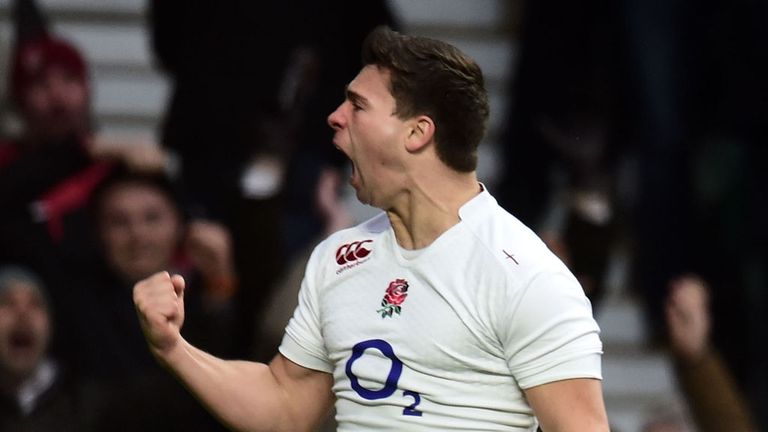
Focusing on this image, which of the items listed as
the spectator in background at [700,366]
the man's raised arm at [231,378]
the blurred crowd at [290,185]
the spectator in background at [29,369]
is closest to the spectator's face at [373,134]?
the man's raised arm at [231,378]

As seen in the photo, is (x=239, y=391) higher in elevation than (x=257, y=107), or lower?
higher

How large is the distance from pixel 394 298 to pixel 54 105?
2.62 meters

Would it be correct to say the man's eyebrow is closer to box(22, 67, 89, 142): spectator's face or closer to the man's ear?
the man's ear

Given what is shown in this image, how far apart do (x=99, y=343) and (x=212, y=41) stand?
1186 mm

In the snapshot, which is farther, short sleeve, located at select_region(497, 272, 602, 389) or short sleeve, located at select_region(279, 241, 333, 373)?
short sleeve, located at select_region(279, 241, 333, 373)

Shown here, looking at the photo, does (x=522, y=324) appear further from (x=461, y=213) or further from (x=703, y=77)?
(x=703, y=77)

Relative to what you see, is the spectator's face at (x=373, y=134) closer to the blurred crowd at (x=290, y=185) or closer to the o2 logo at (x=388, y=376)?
the o2 logo at (x=388, y=376)

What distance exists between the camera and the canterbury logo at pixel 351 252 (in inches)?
105

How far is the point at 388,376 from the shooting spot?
2557mm

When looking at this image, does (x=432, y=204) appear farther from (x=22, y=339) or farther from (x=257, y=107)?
(x=257, y=107)

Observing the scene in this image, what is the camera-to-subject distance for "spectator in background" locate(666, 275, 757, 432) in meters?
5.06

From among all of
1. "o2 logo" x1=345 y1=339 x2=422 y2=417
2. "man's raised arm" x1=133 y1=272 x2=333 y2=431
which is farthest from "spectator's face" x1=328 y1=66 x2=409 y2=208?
"man's raised arm" x1=133 y1=272 x2=333 y2=431

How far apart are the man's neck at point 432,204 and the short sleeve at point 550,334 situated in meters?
0.24

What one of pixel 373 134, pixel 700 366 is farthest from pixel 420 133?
pixel 700 366
